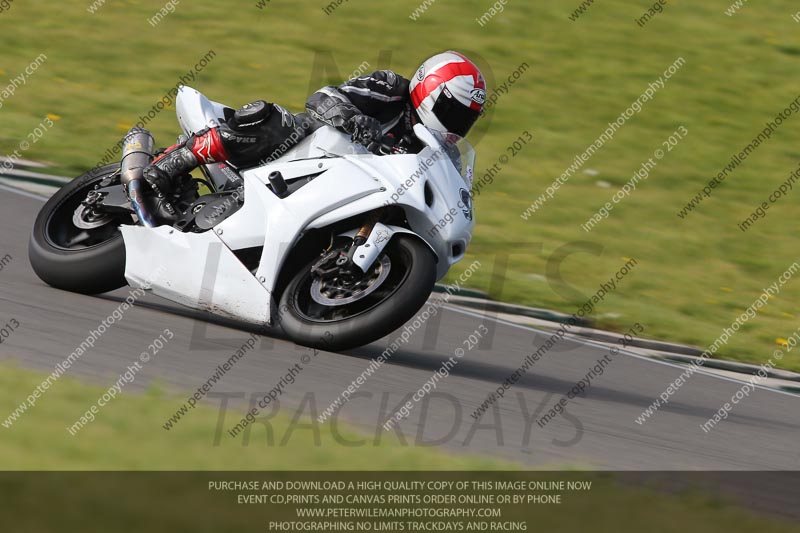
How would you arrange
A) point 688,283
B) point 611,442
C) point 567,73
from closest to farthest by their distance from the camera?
point 611,442, point 688,283, point 567,73

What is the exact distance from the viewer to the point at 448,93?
21.2ft

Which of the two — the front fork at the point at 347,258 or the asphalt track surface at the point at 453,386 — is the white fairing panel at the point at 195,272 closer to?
the asphalt track surface at the point at 453,386

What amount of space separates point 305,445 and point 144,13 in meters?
13.7

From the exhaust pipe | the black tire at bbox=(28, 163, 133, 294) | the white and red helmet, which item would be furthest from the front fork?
the black tire at bbox=(28, 163, 133, 294)

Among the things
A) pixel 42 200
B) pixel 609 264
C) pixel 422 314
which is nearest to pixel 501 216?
pixel 609 264

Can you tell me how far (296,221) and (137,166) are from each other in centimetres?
117

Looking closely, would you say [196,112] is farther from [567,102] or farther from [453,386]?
[567,102]

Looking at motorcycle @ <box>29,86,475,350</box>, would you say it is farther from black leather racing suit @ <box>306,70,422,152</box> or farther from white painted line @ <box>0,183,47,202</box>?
white painted line @ <box>0,183,47,202</box>

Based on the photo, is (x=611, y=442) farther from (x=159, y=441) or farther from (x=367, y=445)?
(x=159, y=441)

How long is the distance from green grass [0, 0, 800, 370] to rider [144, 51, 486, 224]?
3.19 m

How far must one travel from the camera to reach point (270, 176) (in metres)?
6.50

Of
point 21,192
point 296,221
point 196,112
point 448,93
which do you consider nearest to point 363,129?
point 448,93

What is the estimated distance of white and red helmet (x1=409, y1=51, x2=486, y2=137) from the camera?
255 inches

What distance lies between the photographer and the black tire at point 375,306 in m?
5.98
